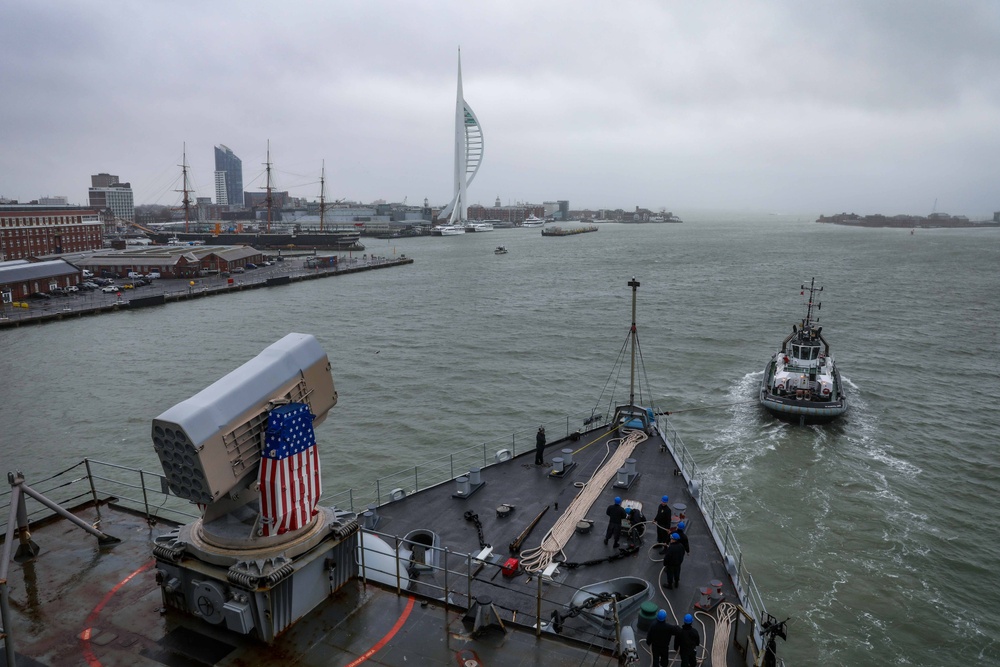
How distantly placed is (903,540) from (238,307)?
61400mm

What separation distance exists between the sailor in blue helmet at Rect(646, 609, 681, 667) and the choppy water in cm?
917

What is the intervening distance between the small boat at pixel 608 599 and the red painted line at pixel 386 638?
243cm

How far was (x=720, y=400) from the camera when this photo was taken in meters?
33.6

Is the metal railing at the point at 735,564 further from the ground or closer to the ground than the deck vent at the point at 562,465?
closer to the ground

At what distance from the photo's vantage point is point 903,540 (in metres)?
20.2

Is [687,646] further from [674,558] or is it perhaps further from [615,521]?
[615,521]

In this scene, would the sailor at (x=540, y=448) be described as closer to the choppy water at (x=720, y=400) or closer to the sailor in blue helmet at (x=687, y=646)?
the choppy water at (x=720, y=400)

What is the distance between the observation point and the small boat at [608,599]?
920cm

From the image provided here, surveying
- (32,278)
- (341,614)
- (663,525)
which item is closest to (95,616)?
(341,614)

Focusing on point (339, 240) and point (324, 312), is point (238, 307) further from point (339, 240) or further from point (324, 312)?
point (339, 240)

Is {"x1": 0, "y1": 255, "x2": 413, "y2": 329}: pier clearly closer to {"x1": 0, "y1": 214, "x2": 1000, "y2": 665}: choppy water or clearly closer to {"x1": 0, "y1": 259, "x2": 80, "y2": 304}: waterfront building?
{"x1": 0, "y1": 259, "x2": 80, "y2": 304}: waterfront building

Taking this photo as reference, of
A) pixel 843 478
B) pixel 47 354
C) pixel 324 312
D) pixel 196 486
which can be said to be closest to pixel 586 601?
pixel 196 486

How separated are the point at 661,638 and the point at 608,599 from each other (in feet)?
4.54

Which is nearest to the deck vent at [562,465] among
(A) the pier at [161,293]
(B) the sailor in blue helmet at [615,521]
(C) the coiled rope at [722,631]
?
(B) the sailor in blue helmet at [615,521]
